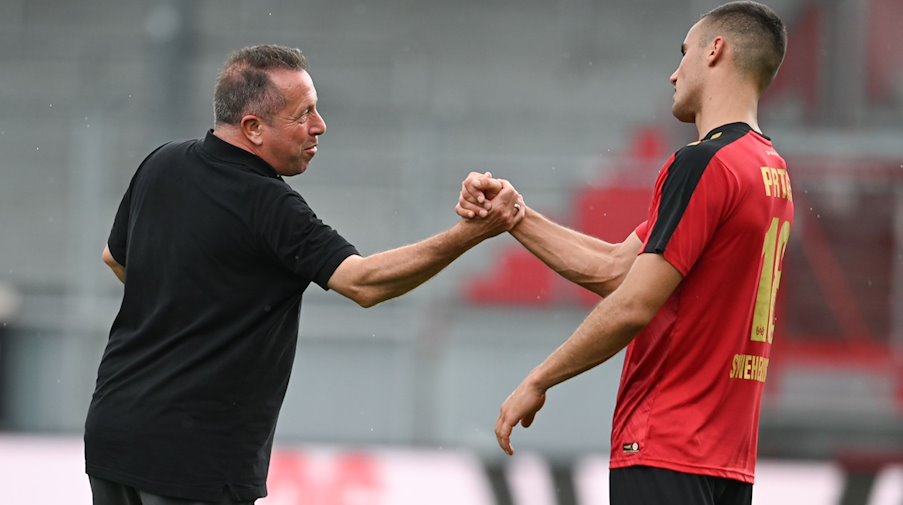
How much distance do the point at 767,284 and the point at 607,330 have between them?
0.41m

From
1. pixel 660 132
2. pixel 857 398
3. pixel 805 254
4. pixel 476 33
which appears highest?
pixel 476 33

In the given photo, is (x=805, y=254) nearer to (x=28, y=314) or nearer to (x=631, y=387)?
(x=28, y=314)

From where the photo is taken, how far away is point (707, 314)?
2.93m

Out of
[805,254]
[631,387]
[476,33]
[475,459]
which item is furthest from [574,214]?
[631,387]

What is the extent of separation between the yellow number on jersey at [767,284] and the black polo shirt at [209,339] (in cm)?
97

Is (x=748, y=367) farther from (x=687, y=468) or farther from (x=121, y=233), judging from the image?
(x=121, y=233)

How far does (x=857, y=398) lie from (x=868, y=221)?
4.64 feet

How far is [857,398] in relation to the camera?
9164 mm

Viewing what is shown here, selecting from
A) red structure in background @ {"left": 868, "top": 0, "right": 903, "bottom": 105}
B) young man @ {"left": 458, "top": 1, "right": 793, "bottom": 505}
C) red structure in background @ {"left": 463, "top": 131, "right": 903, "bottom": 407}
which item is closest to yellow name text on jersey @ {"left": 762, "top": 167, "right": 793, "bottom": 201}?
young man @ {"left": 458, "top": 1, "right": 793, "bottom": 505}

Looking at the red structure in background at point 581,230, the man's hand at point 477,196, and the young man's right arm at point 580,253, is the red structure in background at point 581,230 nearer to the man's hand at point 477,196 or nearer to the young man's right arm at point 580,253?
the young man's right arm at point 580,253

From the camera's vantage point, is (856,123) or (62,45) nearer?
(856,123)

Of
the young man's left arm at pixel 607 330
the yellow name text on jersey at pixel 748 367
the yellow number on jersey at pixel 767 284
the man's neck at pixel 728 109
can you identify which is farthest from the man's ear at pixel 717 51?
the yellow name text on jersey at pixel 748 367

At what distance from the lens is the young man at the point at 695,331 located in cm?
288

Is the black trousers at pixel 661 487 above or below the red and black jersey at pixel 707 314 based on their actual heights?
below
